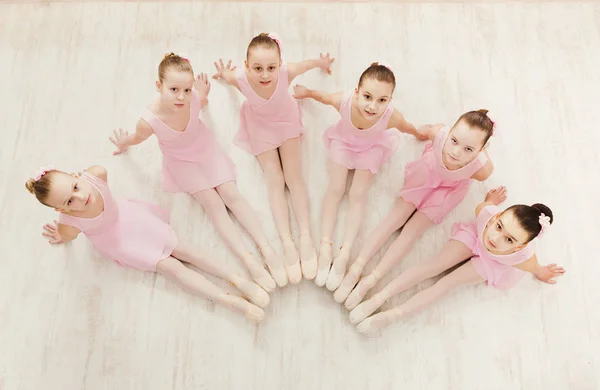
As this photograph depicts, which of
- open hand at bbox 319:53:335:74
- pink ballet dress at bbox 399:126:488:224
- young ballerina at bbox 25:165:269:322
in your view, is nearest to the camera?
young ballerina at bbox 25:165:269:322

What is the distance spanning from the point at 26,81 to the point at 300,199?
3.70 feet

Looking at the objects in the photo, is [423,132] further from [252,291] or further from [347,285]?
[252,291]

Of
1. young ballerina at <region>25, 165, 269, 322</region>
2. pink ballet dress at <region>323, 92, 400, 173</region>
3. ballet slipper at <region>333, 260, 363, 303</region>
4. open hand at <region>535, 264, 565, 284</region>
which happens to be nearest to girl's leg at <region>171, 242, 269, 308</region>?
young ballerina at <region>25, 165, 269, 322</region>

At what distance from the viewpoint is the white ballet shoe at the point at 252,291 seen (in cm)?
154

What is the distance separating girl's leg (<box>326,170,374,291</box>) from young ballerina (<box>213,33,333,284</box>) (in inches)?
3.1

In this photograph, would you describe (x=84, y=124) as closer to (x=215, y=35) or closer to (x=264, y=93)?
(x=215, y=35)

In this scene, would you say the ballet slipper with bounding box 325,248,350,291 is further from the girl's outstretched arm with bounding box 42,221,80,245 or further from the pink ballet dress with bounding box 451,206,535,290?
the girl's outstretched arm with bounding box 42,221,80,245

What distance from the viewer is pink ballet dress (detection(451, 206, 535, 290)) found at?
56.3 inches

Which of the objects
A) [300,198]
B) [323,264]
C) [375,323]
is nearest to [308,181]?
[300,198]

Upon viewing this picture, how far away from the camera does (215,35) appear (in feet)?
6.37

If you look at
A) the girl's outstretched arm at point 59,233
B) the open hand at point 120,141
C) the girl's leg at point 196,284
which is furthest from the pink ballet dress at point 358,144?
the girl's outstretched arm at point 59,233

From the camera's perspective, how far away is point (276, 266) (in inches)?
62.2

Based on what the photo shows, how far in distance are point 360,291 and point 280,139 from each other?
558mm

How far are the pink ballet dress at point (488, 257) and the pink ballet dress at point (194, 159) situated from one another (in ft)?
2.52
